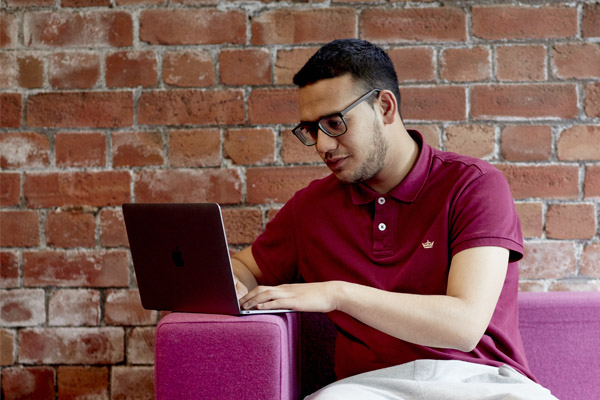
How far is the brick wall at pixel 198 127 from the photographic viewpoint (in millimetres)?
1782

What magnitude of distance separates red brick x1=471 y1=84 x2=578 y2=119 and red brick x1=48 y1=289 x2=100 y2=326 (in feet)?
4.09

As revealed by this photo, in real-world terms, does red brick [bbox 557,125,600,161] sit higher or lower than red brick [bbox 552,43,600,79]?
lower

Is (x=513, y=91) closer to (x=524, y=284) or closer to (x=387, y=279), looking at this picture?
(x=524, y=284)

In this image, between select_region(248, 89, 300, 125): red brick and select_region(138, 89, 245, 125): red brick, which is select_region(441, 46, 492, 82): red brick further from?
select_region(138, 89, 245, 125): red brick

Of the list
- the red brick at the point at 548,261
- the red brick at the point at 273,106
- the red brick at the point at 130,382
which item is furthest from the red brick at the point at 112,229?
the red brick at the point at 548,261

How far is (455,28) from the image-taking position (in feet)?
5.88

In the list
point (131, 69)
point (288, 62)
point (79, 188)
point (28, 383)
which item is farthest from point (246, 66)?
point (28, 383)

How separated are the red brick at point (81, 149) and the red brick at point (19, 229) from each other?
0.63ft

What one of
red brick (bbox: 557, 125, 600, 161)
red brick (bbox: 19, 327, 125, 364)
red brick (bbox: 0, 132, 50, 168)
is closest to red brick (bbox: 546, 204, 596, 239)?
red brick (bbox: 557, 125, 600, 161)

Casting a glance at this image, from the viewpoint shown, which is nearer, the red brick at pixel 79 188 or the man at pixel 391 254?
the man at pixel 391 254

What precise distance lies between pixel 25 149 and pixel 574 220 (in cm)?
162

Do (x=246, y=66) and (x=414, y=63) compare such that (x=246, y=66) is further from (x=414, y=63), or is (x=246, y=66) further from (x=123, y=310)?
(x=123, y=310)

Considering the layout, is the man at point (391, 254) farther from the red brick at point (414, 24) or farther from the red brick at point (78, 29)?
the red brick at point (78, 29)

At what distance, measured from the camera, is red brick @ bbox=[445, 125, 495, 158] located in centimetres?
179
